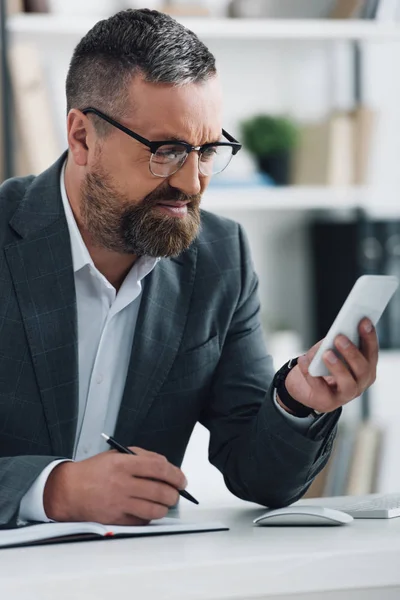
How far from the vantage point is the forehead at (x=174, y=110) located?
135 cm

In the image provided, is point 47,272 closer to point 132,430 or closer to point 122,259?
point 122,259

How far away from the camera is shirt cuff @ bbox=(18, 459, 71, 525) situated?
1.17m

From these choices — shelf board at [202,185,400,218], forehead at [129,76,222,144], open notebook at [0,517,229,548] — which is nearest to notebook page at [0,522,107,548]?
open notebook at [0,517,229,548]

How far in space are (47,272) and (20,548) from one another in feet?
1.61

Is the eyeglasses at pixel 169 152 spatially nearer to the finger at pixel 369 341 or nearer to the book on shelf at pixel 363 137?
the finger at pixel 369 341

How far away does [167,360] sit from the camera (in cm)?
148

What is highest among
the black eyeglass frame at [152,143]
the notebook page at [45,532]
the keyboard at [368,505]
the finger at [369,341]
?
the black eyeglass frame at [152,143]

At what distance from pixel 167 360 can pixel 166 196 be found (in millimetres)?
257

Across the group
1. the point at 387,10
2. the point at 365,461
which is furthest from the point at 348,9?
the point at 365,461

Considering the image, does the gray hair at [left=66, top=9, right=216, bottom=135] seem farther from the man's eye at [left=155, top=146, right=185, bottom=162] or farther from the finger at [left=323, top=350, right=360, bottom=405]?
the finger at [left=323, top=350, right=360, bottom=405]

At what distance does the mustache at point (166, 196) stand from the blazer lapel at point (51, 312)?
0.14m

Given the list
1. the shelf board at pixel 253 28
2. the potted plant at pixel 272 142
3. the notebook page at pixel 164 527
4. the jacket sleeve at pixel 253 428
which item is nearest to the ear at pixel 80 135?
the jacket sleeve at pixel 253 428

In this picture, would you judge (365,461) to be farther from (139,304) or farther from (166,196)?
(166,196)

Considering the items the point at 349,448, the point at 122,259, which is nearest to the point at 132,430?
the point at 122,259
